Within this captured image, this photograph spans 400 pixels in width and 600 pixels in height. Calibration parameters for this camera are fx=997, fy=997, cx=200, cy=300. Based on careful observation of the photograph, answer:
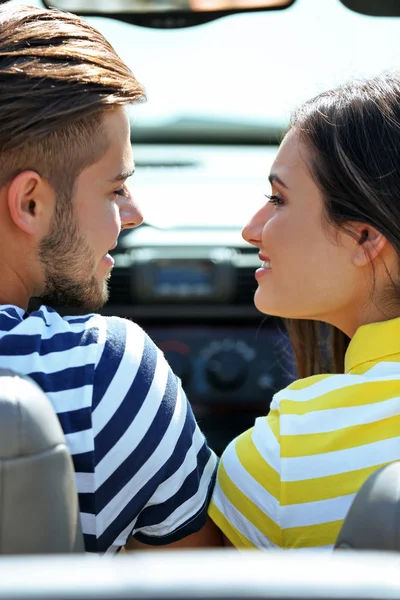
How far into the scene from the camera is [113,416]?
148cm

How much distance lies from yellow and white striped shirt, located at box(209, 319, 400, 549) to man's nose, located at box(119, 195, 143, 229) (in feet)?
1.65

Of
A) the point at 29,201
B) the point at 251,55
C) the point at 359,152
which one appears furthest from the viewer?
the point at 251,55

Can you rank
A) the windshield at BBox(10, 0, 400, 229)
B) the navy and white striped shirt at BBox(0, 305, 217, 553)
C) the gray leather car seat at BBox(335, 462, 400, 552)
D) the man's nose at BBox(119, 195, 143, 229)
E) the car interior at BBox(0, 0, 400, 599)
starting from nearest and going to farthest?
1. the gray leather car seat at BBox(335, 462, 400, 552)
2. the navy and white striped shirt at BBox(0, 305, 217, 553)
3. the man's nose at BBox(119, 195, 143, 229)
4. the car interior at BBox(0, 0, 400, 599)
5. the windshield at BBox(10, 0, 400, 229)

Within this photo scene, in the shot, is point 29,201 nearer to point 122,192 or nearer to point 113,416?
point 122,192

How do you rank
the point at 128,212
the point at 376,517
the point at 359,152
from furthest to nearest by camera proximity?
the point at 128,212 < the point at 359,152 < the point at 376,517

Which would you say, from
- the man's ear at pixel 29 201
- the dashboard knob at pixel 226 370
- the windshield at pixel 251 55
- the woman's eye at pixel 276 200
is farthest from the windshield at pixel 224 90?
the man's ear at pixel 29 201

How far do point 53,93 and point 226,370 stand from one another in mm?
1657

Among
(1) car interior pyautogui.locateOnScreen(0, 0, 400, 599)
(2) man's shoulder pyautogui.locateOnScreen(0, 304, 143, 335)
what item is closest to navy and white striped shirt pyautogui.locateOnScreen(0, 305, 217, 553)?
(2) man's shoulder pyautogui.locateOnScreen(0, 304, 143, 335)

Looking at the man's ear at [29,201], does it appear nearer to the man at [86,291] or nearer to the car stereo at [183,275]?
the man at [86,291]

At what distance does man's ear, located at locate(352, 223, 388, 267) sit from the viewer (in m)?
1.78

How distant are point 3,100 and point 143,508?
2.29ft

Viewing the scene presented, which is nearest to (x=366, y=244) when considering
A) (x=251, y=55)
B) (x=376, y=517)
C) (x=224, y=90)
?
(x=376, y=517)

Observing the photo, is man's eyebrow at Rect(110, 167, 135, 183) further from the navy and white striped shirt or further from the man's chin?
the navy and white striped shirt

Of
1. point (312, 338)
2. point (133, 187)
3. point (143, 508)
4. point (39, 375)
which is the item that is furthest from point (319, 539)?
point (133, 187)
